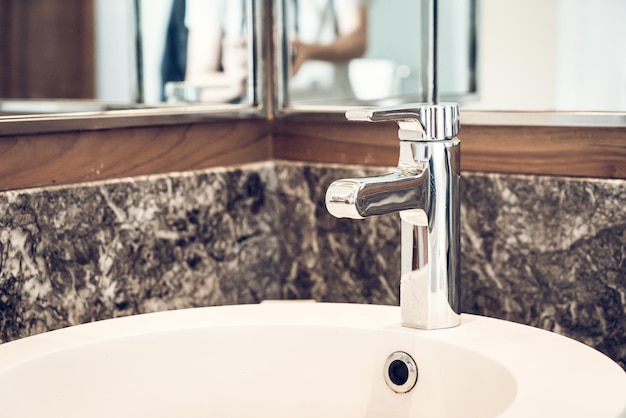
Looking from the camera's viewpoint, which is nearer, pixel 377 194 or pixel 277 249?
pixel 377 194

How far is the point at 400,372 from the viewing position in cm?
69

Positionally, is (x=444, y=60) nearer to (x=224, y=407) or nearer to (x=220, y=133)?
(x=220, y=133)

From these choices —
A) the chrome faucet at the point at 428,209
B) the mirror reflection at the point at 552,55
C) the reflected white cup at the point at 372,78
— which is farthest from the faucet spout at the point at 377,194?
the reflected white cup at the point at 372,78

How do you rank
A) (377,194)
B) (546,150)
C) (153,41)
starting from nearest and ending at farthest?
1. (377,194)
2. (546,150)
3. (153,41)

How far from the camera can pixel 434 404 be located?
665mm

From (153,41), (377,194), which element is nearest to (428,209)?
(377,194)

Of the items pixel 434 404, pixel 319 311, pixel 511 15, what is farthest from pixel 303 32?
pixel 434 404

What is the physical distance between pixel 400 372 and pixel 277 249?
37 centimetres

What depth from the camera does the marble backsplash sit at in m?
0.79

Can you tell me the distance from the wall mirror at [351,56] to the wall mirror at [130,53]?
0.04 meters

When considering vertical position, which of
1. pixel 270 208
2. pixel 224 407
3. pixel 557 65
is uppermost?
pixel 557 65

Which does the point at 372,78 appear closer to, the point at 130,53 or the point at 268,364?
the point at 130,53

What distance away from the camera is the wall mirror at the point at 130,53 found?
3.20ft

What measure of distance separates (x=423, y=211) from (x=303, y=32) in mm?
382
